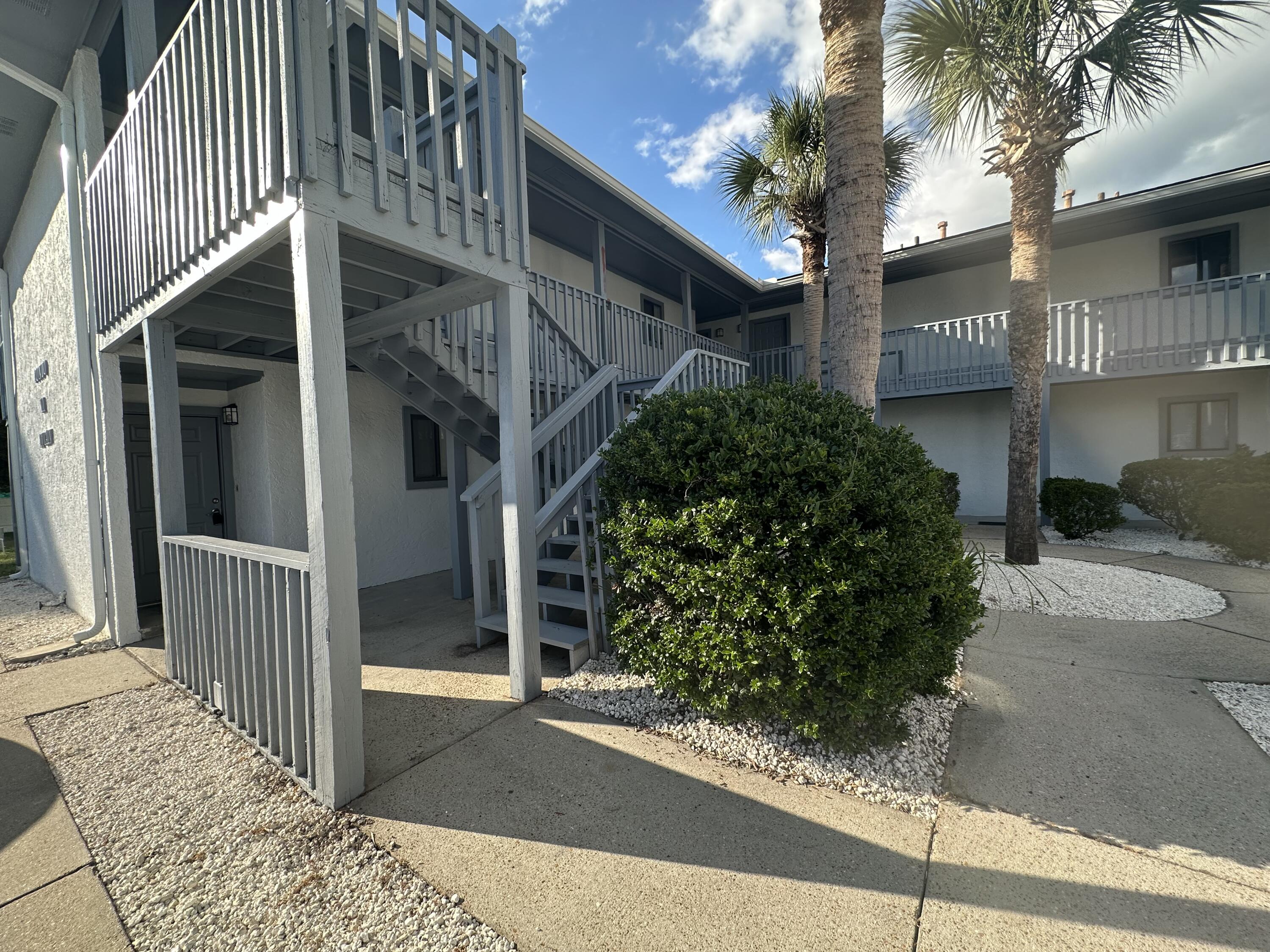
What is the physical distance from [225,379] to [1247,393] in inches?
579

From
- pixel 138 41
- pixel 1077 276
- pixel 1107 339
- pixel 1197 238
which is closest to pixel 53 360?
pixel 138 41

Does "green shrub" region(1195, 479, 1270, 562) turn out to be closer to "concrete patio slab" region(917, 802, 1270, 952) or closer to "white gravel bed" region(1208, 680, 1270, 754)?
"white gravel bed" region(1208, 680, 1270, 754)

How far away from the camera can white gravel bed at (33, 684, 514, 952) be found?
70.0 inches

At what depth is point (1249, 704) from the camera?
10.2ft

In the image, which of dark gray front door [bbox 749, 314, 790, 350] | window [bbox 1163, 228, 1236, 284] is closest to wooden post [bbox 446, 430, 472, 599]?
dark gray front door [bbox 749, 314, 790, 350]

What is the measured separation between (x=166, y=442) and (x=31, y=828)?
238 centimetres

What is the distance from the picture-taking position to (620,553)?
3.18 m

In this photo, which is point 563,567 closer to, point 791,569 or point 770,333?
point 791,569

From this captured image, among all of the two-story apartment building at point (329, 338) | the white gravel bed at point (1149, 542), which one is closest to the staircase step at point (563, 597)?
the two-story apartment building at point (329, 338)

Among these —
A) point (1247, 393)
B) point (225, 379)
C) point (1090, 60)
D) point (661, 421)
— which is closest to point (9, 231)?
point (225, 379)

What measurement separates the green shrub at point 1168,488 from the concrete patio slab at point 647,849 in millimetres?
8567

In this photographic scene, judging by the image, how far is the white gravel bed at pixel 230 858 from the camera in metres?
1.78

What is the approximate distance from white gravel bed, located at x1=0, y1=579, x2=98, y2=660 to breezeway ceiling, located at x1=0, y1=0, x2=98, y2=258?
15.7 ft

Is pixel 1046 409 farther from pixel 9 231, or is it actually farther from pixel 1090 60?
pixel 9 231
